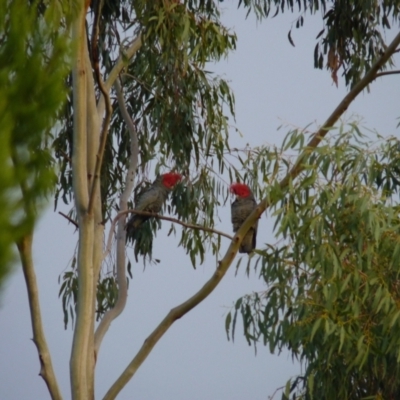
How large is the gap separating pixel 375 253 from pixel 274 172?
64 centimetres

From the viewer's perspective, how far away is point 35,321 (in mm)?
5211

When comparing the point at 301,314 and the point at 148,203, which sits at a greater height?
the point at 148,203

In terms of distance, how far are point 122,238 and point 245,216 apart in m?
0.82

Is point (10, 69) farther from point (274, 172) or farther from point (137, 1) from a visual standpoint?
point (137, 1)

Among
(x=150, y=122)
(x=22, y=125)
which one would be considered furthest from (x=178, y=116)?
(x=22, y=125)

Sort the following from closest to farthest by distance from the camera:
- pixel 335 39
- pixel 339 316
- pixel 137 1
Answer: pixel 339 316, pixel 137 1, pixel 335 39

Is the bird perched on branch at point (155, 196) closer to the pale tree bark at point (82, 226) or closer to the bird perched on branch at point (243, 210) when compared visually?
the bird perched on branch at point (243, 210)

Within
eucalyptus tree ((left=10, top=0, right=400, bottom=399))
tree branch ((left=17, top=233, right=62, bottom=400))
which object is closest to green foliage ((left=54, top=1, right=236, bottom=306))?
eucalyptus tree ((left=10, top=0, right=400, bottom=399))

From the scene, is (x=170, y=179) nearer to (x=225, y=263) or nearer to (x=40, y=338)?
(x=225, y=263)

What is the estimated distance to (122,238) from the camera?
22.1ft

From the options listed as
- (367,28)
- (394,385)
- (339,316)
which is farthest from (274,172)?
(367,28)

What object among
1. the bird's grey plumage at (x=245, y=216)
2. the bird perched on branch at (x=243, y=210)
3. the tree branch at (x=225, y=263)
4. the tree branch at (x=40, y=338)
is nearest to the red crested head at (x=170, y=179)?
the bird perched on branch at (x=243, y=210)

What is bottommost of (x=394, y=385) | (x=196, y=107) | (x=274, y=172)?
(x=394, y=385)

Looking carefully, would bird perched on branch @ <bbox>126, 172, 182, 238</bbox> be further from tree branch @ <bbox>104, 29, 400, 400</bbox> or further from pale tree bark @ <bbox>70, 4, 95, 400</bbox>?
tree branch @ <bbox>104, 29, 400, 400</bbox>
